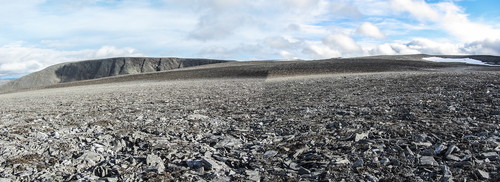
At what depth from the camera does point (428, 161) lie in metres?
5.22

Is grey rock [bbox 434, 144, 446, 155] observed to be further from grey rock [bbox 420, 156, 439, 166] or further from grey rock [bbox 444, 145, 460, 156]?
grey rock [bbox 420, 156, 439, 166]

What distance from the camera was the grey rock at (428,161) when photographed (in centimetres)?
512

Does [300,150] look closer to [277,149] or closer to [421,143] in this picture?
[277,149]

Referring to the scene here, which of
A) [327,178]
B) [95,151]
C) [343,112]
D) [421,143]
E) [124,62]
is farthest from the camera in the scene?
[124,62]

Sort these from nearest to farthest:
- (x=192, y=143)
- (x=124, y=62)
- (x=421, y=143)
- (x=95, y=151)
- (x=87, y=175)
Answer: (x=87, y=175) → (x=421, y=143) → (x=95, y=151) → (x=192, y=143) → (x=124, y=62)

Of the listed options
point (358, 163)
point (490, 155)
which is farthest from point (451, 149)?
point (358, 163)

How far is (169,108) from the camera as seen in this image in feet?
42.4

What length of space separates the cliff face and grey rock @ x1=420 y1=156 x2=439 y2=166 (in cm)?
15007

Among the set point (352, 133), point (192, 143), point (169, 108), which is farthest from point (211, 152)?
point (169, 108)

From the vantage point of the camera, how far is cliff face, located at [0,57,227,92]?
157375 millimetres

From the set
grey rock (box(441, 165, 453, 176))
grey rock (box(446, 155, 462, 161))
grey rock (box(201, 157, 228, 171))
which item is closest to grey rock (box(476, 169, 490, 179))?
grey rock (box(441, 165, 453, 176))

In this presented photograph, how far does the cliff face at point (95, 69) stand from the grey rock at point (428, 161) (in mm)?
150071

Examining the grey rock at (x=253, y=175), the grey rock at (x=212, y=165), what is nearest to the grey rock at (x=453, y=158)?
the grey rock at (x=253, y=175)

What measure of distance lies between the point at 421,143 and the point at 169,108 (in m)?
9.12
